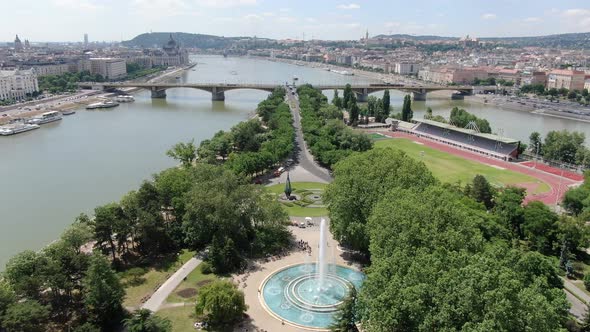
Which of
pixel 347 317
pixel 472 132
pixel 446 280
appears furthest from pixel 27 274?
pixel 472 132

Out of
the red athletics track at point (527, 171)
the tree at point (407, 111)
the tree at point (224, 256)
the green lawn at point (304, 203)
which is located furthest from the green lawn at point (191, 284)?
the tree at point (407, 111)

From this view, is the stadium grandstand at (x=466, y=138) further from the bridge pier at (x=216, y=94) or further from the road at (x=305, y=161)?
the bridge pier at (x=216, y=94)

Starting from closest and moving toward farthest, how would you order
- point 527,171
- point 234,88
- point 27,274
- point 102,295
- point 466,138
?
point 102,295 < point 27,274 < point 527,171 < point 466,138 < point 234,88

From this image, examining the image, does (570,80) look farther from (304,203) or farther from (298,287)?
(298,287)

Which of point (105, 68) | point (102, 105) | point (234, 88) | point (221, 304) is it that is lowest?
point (221, 304)

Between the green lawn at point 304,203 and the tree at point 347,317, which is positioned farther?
the green lawn at point 304,203

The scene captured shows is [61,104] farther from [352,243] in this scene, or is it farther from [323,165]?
[352,243]

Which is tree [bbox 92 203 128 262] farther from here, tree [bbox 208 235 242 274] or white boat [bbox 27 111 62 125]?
white boat [bbox 27 111 62 125]
